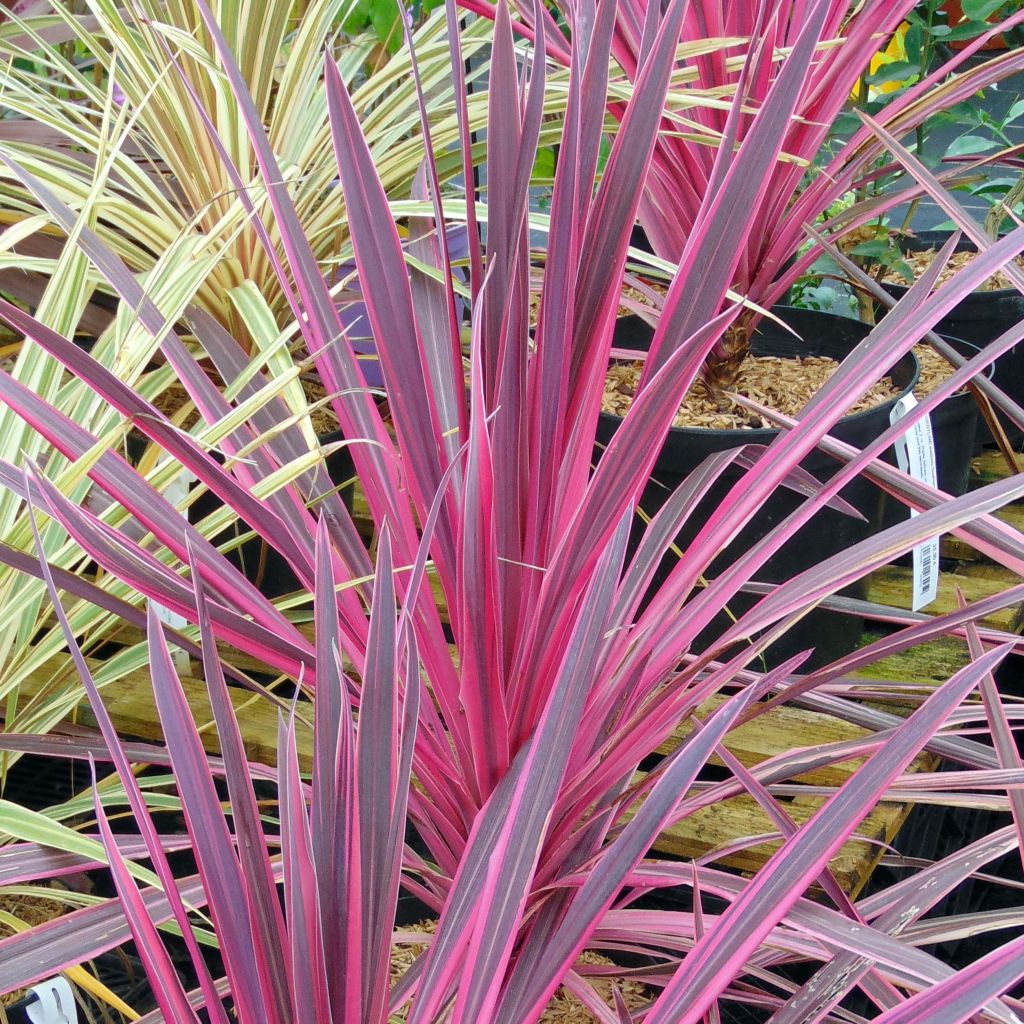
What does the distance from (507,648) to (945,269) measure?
3.49ft

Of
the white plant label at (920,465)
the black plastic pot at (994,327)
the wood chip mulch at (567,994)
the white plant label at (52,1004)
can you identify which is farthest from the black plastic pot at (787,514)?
the white plant label at (52,1004)

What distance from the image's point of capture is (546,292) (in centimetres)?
54

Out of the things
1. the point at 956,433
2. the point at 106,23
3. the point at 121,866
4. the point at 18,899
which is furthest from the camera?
the point at 956,433

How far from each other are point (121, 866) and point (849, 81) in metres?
0.85

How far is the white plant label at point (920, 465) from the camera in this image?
3.08 feet

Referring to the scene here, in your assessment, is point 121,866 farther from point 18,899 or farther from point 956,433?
point 956,433

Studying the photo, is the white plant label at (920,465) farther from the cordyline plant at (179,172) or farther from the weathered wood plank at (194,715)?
the weathered wood plank at (194,715)

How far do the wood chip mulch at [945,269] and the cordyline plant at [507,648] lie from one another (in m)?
0.80

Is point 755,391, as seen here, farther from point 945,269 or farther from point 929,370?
point 945,269

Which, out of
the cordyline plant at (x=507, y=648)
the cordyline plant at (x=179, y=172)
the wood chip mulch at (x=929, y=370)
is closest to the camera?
the cordyline plant at (x=507, y=648)

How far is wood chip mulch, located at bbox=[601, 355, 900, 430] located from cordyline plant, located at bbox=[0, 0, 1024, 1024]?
1.02 feet

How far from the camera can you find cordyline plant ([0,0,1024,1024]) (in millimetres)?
407

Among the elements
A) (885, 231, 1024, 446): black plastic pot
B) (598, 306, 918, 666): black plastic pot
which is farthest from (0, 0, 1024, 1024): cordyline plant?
(885, 231, 1024, 446): black plastic pot

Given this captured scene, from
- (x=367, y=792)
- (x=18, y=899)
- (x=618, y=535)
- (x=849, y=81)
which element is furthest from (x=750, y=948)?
(x=849, y=81)
